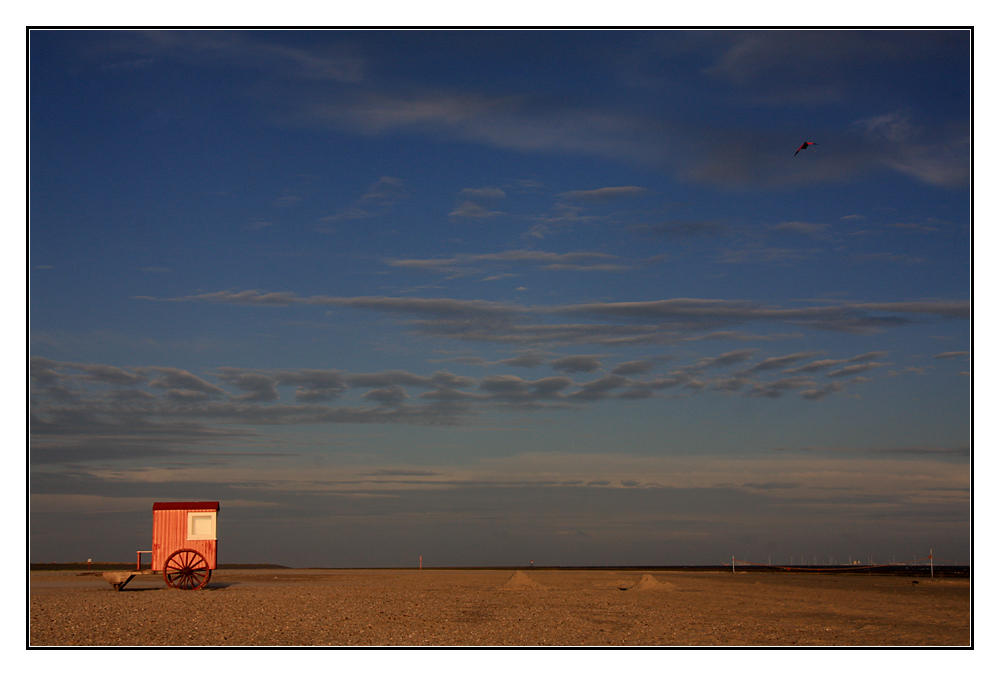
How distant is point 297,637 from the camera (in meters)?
21.1

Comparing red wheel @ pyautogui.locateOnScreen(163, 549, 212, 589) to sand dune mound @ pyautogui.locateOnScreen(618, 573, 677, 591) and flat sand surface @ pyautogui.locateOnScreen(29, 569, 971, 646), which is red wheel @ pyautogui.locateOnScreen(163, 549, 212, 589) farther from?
sand dune mound @ pyautogui.locateOnScreen(618, 573, 677, 591)

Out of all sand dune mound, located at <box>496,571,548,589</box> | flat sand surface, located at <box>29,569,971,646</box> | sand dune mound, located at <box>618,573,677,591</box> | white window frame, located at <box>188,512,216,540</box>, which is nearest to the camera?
flat sand surface, located at <box>29,569,971,646</box>

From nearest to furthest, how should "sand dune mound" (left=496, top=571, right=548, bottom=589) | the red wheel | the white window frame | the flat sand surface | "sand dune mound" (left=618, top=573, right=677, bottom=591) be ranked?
the flat sand surface, the red wheel, the white window frame, "sand dune mound" (left=618, top=573, right=677, bottom=591), "sand dune mound" (left=496, top=571, right=548, bottom=589)

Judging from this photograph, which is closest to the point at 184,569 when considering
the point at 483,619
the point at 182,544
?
the point at 182,544

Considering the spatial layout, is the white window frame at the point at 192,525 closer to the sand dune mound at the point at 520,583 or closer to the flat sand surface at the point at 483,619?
the flat sand surface at the point at 483,619

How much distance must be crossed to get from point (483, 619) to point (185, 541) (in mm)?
18959

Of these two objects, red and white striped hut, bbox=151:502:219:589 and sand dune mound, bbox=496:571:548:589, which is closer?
red and white striped hut, bbox=151:502:219:589

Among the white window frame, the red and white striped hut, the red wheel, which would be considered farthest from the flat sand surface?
the white window frame

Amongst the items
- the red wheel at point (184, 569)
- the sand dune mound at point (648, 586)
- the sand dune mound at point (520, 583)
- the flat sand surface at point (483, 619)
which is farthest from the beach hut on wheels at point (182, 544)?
the sand dune mound at point (648, 586)

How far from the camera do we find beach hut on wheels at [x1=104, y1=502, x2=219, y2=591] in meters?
38.8

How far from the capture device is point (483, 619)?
26219 millimetres

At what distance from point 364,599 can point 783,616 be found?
51.3 ft

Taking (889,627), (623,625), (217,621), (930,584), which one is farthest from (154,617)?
(930,584)

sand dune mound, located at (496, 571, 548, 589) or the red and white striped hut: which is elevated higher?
the red and white striped hut
